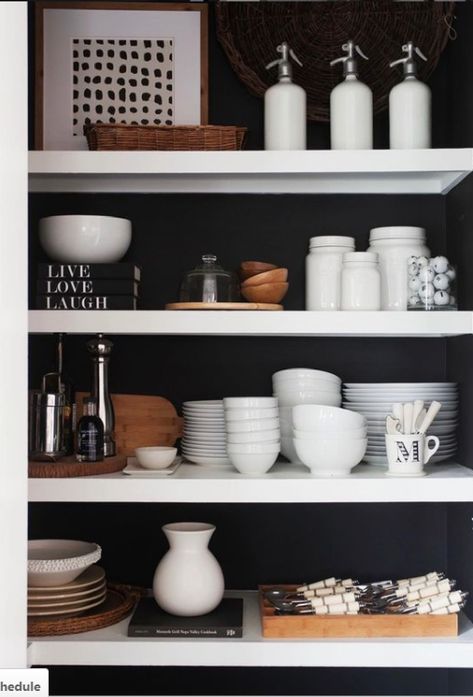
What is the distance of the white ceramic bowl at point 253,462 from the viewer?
206cm

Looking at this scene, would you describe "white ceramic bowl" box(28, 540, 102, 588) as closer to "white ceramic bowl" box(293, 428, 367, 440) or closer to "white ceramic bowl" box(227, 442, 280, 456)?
"white ceramic bowl" box(227, 442, 280, 456)

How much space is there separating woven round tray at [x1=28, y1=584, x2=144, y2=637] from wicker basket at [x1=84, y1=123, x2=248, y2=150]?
1.08m

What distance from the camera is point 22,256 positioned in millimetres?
1781

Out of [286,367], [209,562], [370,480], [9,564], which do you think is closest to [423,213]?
[286,367]

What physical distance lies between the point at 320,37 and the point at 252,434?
3.49 ft

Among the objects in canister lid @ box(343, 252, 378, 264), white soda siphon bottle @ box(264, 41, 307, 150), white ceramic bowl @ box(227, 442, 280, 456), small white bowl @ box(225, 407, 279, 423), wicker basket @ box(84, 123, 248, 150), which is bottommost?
white ceramic bowl @ box(227, 442, 280, 456)

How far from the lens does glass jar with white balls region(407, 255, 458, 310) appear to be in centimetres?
209

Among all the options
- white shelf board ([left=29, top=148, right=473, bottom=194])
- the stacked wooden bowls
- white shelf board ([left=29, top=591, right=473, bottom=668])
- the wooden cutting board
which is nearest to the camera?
white shelf board ([left=29, top=591, right=473, bottom=668])

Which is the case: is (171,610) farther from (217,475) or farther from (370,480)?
Answer: (370,480)

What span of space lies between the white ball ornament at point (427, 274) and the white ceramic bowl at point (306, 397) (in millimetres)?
361

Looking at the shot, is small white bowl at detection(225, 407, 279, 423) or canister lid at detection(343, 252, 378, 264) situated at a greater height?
canister lid at detection(343, 252, 378, 264)

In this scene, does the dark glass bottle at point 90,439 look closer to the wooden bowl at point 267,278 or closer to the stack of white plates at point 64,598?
the stack of white plates at point 64,598

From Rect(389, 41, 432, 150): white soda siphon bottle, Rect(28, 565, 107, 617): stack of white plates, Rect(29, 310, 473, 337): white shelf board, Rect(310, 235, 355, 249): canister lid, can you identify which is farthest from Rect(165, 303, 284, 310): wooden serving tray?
Rect(28, 565, 107, 617): stack of white plates

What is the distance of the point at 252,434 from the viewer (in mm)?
2059
